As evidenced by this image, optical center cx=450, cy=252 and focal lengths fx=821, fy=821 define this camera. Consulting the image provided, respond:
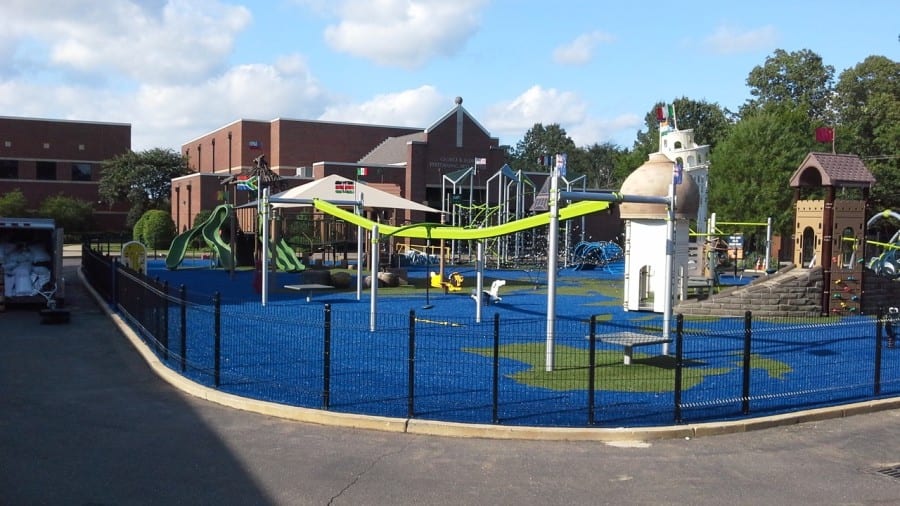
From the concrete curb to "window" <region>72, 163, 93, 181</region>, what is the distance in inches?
2663

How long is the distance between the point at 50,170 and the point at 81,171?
8.05 feet

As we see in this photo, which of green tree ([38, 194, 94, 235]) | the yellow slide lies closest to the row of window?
green tree ([38, 194, 94, 235])

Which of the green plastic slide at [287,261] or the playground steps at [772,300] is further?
the green plastic slide at [287,261]

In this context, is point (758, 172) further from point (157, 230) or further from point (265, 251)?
point (157, 230)

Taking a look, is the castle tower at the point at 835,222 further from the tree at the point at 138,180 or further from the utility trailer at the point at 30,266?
the tree at the point at 138,180

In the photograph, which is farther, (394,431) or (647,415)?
(647,415)

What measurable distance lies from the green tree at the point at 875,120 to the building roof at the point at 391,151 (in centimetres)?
2987

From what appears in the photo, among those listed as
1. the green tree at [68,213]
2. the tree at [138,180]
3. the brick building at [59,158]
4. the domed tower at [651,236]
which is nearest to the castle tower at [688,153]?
the domed tower at [651,236]

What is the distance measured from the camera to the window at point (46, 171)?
2741 inches

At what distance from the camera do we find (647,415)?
386 inches

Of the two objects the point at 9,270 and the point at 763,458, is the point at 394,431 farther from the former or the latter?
the point at 9,270

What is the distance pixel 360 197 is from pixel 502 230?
25.4ft

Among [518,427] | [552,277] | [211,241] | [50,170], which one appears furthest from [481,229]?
[50,170]

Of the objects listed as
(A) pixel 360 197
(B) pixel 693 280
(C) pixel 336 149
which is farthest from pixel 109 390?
(C) pixel 336 149
